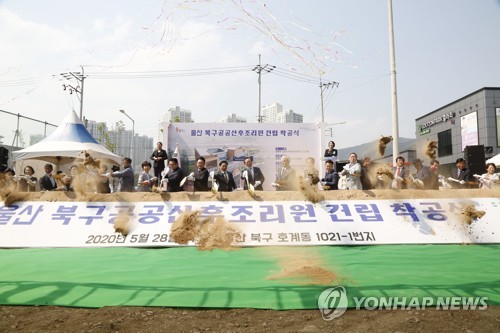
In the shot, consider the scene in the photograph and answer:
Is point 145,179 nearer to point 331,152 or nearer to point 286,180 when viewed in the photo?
point 286,180

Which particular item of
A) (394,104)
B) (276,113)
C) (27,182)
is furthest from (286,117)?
(27,182)

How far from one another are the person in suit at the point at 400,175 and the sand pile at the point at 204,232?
4.70 m

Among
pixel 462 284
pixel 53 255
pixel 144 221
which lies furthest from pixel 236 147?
pixel 462 284

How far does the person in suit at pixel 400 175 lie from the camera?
911 centimetres

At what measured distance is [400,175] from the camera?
925 centimetres

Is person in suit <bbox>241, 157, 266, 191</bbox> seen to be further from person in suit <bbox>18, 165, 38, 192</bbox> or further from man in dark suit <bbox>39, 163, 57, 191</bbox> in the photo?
person in suit <bbox>18, 165, 38, 192</bbox>

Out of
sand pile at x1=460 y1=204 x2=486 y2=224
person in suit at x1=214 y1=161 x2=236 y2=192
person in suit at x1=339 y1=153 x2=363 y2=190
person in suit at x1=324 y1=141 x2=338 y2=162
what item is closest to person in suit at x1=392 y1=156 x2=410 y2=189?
person in suit at x1=339 y1=153 x2=363 y2=190

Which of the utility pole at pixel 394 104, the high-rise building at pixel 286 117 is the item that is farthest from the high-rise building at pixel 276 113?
the utility pole at pixel 394 104

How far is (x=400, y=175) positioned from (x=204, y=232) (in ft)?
18.1

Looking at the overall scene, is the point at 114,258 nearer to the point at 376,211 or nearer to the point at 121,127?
the point at 376,211

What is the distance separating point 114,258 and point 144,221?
1583 millimetres

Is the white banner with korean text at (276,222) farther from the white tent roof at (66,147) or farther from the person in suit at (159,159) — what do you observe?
the white tent roof at (66,147)

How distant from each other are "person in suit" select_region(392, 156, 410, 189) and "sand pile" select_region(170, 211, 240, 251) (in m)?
4.70

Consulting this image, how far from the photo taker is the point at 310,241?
6891mm
